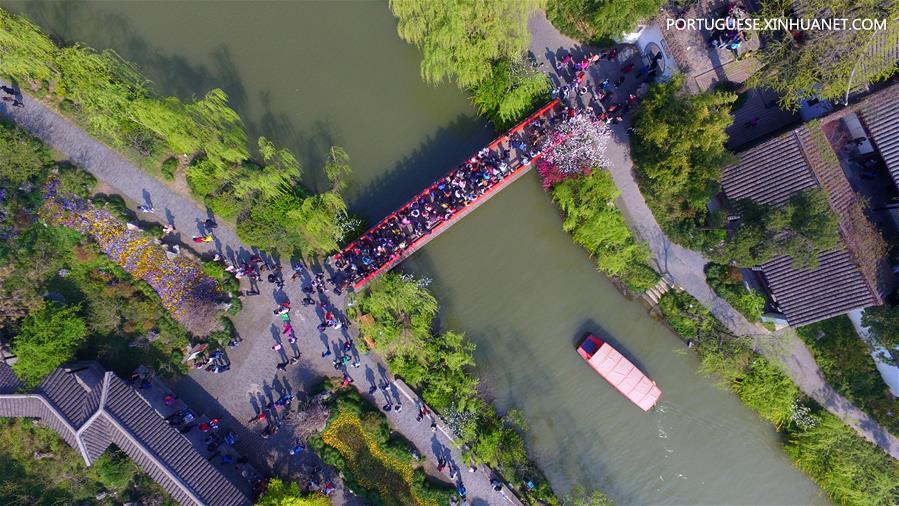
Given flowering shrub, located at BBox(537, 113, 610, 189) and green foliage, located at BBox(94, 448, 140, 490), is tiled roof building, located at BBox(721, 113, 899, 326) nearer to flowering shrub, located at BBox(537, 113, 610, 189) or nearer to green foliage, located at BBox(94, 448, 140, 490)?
flowering shrub, located at BBox(537, 113, 610, 189)

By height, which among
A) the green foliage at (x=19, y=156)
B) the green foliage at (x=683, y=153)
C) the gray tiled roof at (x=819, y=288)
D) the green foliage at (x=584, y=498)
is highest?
the green foliage at (x=19, y=156)

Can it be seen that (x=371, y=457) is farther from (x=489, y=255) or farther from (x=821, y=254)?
(x=821, y=254)

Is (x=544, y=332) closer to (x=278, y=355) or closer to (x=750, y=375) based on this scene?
(x=750, y=375)

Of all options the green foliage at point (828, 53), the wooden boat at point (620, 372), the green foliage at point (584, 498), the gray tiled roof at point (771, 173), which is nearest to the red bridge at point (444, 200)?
the gray tiled roof at point (771, 173)

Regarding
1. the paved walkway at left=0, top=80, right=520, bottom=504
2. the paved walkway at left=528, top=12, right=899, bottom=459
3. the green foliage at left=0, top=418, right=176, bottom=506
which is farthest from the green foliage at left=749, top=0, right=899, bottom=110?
the green foliage at left=0, top=418, right=176, bottom=506

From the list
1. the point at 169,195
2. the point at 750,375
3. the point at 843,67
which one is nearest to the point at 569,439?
the point at 750,375

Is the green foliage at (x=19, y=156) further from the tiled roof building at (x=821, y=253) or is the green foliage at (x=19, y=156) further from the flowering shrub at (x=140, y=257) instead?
the tiled roof building at (x=821, y=253)

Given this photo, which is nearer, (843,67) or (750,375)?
(843,67)
